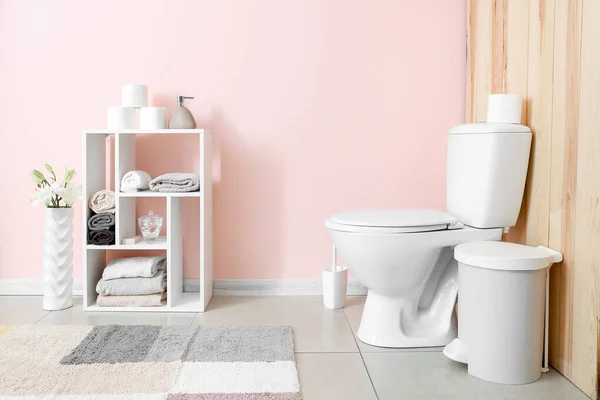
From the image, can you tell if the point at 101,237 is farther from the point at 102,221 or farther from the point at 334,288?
the point at 334,288

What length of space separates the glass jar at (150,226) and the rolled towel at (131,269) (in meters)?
0.10

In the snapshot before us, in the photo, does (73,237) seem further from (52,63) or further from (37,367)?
(37,367)

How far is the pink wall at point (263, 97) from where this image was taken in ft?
8.93

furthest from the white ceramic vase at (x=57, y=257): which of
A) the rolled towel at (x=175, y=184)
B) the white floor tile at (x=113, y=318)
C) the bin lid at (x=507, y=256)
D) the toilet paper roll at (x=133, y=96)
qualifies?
the bin lid at (x=507, y=256)

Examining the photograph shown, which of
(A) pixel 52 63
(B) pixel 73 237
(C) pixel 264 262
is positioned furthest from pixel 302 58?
(B) pixel 73 237

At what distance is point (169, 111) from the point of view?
275 cm

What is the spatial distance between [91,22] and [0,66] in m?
0.46

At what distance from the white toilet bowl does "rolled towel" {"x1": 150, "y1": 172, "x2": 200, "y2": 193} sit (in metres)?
0.67

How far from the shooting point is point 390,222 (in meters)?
2.03

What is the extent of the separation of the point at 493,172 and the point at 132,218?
5.14 feet

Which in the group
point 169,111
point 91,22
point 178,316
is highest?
point 91,22

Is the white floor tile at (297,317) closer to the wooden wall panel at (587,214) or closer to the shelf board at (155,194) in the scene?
the shelf board at (155,194)

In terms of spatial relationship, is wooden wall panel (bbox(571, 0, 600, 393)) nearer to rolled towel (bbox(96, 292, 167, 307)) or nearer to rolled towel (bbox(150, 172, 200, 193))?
rolled towel (bbox(150, 172, 200, 193))

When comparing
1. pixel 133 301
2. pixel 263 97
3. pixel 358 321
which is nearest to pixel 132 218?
pixel 133 301
